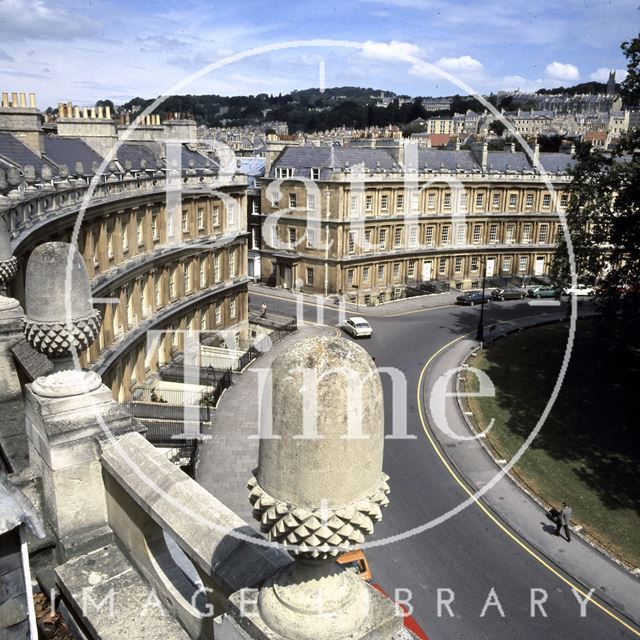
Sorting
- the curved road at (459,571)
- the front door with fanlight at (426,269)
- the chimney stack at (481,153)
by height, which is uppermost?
the chimney stack at (481,153)

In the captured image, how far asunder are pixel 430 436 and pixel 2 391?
876 inches

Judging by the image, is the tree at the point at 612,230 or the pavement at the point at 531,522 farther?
the tree at the point at 612,230

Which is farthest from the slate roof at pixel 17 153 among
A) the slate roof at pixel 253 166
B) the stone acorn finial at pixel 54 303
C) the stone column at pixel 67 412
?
the slate roof at pixel 253 166

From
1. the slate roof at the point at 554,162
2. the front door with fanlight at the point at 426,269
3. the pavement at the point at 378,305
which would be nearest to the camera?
the pavement at the point at 378,305

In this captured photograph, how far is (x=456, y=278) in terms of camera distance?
207 feet

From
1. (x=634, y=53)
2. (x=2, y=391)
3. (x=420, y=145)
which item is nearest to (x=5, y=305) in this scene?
(x=2, y=391)

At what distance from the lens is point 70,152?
32.2 metres

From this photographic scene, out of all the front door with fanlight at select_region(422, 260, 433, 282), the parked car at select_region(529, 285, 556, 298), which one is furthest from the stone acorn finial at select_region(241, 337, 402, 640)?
the front door with fanlight at select_region(422, 260, 433, 282)

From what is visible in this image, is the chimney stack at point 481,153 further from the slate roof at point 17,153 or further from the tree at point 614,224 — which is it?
the slate roof at point 17,153

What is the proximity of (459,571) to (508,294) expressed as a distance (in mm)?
43736

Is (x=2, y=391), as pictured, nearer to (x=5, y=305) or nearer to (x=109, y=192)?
(x=5, y=305)

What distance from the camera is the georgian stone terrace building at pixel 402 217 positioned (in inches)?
2165

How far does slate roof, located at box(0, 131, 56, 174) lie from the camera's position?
1002 inches

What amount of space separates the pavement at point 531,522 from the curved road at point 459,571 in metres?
0.65
